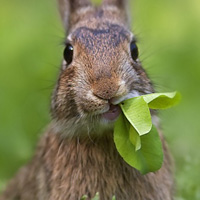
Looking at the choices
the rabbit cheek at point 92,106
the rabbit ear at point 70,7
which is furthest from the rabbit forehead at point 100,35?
the rabbit ear at point 70,7

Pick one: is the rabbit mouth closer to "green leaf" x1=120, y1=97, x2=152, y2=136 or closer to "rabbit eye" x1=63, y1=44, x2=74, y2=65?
"green leaf" x1=120, y1=97, x2=152, y2=136

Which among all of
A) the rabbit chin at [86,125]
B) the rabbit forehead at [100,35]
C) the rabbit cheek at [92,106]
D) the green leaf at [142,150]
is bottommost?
the green leaf at [142,150]

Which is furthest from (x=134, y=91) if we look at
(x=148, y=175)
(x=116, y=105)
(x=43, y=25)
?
(x=43, y=25)

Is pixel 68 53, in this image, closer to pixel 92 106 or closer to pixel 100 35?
pixel 100 35

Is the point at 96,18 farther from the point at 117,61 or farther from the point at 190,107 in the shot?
the point at 190,107

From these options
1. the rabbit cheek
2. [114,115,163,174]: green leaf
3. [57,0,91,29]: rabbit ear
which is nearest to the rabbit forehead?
the rabbit cheek

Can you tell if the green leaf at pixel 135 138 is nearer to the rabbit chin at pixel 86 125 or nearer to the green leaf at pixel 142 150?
the green leaf at pixel 142 150

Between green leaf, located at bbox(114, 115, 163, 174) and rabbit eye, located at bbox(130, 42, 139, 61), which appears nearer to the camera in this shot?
green leaf, located at bbox(114, 115, 163, 174)
